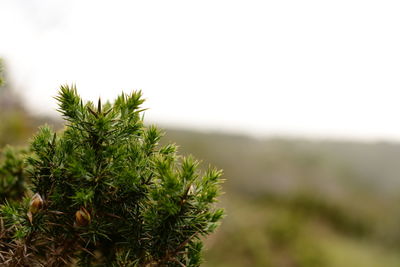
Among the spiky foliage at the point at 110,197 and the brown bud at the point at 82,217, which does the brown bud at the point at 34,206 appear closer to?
A: the spiky foliage at the point at 110,197

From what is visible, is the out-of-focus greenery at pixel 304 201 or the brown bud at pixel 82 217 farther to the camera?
the out-of-focus greenery at pixel 304 201

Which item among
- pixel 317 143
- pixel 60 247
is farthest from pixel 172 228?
pixel 317 143

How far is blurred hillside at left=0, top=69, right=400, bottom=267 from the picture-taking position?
9.74 meters

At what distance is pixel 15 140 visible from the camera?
407 cm

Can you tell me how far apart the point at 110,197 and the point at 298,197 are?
15124 mm

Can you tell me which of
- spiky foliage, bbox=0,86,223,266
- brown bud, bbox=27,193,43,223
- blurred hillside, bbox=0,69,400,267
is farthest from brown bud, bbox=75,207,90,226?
blurred hillside, bbox=0,69,400,267

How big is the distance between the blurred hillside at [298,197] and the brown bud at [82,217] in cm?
338

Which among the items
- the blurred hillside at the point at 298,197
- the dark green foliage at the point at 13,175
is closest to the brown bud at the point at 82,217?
the dark green foliage at the point at 13,175

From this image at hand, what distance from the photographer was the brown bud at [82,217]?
1.00 m

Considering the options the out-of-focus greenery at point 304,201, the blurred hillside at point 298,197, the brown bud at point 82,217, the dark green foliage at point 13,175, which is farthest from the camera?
the out-of-focus greenery at point 304,201

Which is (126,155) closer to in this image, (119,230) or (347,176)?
(119,230)

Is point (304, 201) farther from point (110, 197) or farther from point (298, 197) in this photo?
point (110, 197)

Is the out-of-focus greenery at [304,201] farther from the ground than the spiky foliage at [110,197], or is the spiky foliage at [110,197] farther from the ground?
the spiky foliage at [110,197]

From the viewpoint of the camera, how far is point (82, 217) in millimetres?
1006
